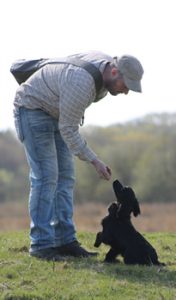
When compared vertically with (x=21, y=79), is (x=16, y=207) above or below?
below

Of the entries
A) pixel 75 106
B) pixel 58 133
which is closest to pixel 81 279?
pixel 75 106

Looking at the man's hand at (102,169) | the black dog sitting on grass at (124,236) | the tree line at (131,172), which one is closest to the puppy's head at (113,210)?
the black dog sitting on grass at (124,236)

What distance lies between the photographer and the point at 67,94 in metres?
7.86

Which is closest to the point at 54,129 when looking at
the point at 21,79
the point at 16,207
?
the point at 21,79

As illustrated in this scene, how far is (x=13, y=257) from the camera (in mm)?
8719

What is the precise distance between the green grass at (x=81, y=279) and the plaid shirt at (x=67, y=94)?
4.06 feet

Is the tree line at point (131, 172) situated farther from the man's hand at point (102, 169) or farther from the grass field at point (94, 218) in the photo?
the man's hand at point (102, 169)

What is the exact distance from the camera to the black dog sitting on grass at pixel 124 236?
834cm

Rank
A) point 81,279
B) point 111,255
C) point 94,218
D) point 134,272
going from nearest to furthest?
point 81,279 < point 134,272 < point 111,255 < point 94,218

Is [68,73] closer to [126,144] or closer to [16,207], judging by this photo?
[16,207]

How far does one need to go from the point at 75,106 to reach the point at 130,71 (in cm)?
69

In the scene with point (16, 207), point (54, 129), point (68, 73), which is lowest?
point (16, 207)

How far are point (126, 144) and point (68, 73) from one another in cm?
4939

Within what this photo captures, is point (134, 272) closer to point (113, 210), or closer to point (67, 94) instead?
point (113, 210)
